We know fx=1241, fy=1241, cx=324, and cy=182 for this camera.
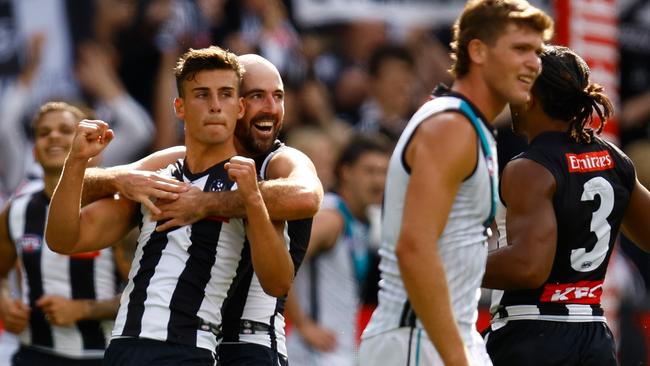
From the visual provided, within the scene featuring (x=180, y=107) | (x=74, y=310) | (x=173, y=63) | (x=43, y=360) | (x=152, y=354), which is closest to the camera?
(x=152, y=354)

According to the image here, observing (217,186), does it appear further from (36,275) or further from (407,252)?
(36,275)

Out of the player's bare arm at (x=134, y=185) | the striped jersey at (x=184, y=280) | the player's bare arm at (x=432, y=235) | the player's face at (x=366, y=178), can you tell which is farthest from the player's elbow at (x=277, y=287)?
the player's face at (x=366, y=178)

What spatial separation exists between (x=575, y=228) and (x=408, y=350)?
1277mm

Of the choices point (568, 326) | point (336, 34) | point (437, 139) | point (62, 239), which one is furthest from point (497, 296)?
point (336, 34)

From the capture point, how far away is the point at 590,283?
5.73m

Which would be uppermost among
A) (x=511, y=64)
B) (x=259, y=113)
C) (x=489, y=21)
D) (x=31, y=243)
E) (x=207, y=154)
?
(x=489, y=21)

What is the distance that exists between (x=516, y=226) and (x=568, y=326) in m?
0.56

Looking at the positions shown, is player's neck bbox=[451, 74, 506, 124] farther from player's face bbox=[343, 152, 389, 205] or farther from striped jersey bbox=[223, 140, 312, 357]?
player's face bbox=[343, 152, 389, 205]

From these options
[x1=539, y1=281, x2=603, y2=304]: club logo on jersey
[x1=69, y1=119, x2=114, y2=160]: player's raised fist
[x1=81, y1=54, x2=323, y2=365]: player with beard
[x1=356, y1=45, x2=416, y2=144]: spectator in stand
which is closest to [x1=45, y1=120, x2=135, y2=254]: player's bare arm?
[x1=69, y1=119, x2=114, y2=160]: player's raised fist

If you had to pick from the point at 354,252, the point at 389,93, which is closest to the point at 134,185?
the point at 354,252

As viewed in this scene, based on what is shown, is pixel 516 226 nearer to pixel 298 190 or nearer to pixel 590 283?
pixel 590 283

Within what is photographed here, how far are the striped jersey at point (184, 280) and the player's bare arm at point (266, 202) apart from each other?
86 mm

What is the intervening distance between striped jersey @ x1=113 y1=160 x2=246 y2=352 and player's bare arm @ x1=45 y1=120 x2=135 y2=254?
6.6 inches

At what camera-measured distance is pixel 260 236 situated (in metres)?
5.22
